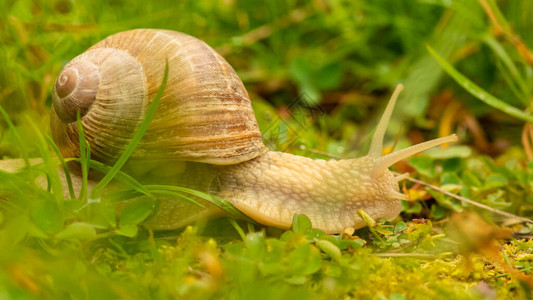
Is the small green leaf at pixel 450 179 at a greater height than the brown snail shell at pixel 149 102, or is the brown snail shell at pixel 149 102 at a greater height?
the brown snail shell at pixel 149 102

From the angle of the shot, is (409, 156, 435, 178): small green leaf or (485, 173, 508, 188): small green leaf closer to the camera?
(485, 173, 508, 188): small green leaf

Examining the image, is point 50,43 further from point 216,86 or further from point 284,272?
point 284,272

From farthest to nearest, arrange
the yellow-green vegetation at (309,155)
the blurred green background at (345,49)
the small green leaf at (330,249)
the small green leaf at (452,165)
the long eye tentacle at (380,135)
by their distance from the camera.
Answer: the blurred green background at (345,49)
the small green leaf at (452,165)
the long eye tentacle at (380,135)
the small green leaf at (330,249)
the yellow-green vegetation at (309,155)

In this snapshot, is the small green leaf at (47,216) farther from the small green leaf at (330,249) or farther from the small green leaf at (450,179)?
the small green leaf at (450,179)

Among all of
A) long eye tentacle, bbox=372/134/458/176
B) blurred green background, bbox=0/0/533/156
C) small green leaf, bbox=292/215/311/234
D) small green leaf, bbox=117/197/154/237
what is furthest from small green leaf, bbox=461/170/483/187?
small green leaf, bbox=117/197/154/237

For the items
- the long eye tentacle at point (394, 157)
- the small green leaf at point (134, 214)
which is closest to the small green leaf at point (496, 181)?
the long eye tentacle at point (394, 157)

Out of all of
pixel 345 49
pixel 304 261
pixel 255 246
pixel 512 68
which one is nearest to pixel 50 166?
pixel 255 246

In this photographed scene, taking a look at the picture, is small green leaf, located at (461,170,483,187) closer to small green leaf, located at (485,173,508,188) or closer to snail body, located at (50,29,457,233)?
small green leaf, located at (485,173,508,188)
